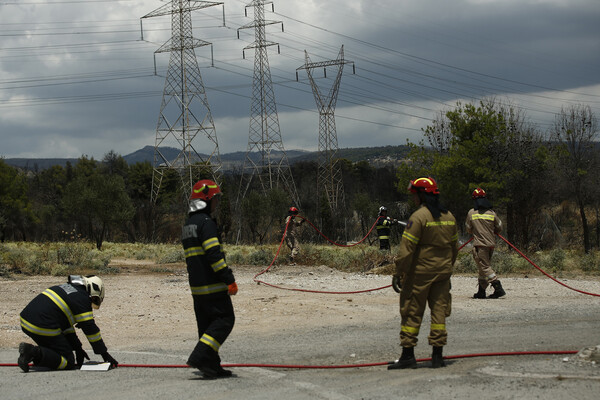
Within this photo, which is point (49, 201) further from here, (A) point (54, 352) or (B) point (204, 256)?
(B) point (204, 256)

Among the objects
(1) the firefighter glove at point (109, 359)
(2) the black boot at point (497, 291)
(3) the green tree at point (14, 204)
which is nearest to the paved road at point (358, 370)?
(1) the firefighter glove at point (109, 359)

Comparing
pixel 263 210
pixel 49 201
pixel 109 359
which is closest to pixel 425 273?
pixel 109 359

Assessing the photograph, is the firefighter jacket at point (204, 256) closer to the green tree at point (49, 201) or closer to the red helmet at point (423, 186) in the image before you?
the red helmet at point (423, 186)

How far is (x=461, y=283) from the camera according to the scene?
15805 mm

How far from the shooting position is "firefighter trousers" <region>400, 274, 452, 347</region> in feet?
23.4

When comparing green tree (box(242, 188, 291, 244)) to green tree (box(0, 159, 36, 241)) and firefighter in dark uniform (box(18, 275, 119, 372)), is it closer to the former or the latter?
green tree (box(0, 159, 36, 241))

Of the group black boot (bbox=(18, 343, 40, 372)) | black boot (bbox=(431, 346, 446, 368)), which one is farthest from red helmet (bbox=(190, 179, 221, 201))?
black boot (bbox=(431, 346, 446, 368))

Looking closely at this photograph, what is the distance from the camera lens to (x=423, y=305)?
7238mm

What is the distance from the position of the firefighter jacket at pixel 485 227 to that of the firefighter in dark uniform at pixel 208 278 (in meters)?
7.12

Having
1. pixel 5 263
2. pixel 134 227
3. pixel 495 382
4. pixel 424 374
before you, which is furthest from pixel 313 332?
pixel 134 227

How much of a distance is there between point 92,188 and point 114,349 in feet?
104

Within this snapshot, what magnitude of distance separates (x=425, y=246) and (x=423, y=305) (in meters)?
0.65

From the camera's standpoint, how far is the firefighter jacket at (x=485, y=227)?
12.7 metres

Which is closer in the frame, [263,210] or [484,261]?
[484,261]
